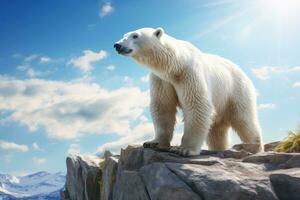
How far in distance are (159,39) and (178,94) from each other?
1.36 meters

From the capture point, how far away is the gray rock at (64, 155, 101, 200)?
17.4 m

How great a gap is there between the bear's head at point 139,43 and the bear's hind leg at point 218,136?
3.14 meters

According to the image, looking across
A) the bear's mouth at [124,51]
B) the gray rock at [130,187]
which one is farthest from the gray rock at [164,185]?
the bear's mouth at [124,51]

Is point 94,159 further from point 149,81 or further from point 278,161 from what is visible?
point 278,161

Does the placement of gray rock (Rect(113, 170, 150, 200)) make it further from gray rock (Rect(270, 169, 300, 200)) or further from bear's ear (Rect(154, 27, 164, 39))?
bear's ear (Rect(154, 27, 164, 39))

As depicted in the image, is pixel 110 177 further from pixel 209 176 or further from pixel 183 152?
pixel 209 176

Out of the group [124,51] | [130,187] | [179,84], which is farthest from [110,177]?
[124,51]

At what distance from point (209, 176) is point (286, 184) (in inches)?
53.5

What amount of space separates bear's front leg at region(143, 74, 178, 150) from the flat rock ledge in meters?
0.58

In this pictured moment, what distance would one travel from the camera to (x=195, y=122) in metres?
10.6

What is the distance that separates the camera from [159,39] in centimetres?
1120

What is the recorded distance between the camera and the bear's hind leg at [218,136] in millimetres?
13116

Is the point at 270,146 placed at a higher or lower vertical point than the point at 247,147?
higher

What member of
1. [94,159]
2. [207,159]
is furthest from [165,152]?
[94,159]
